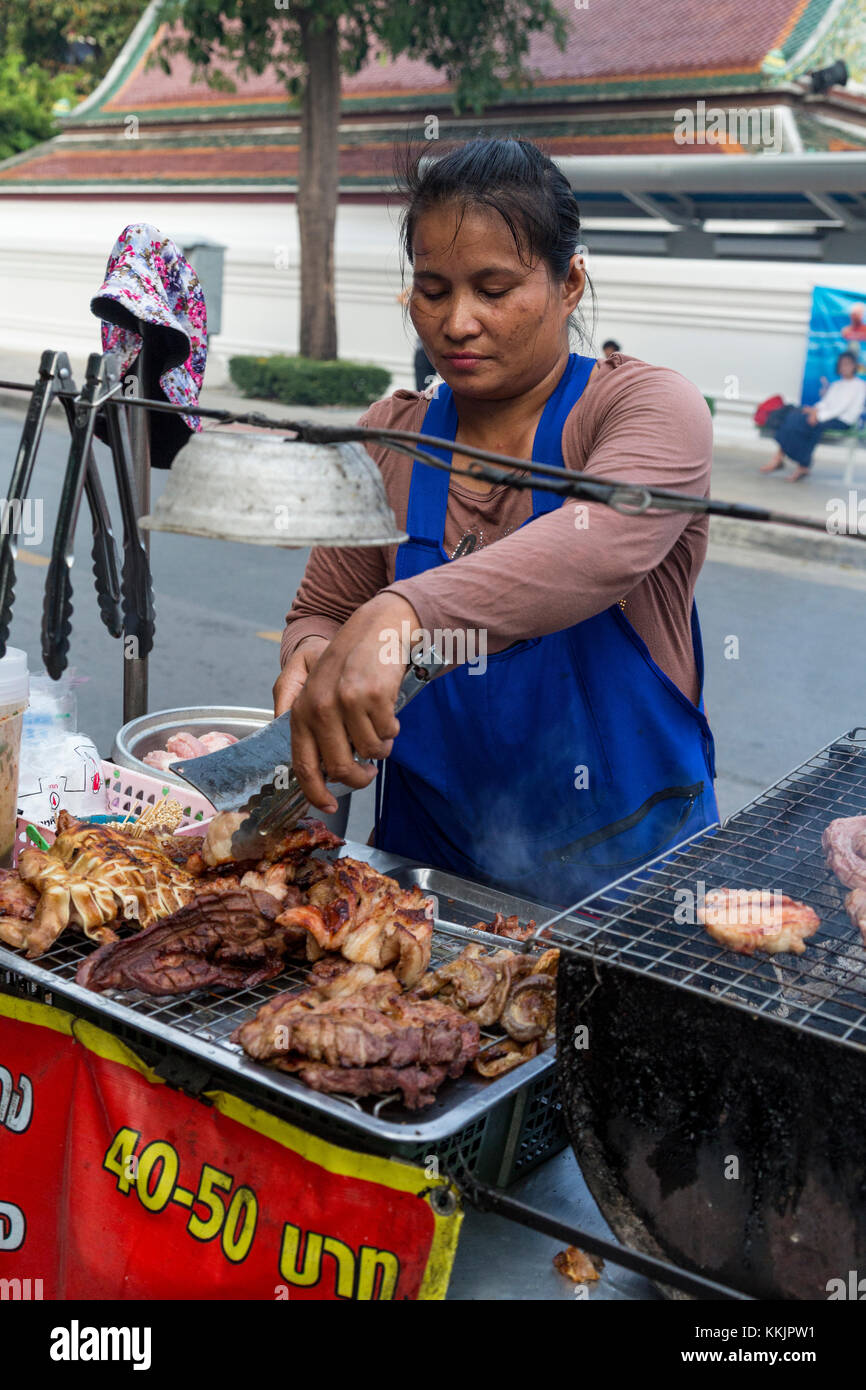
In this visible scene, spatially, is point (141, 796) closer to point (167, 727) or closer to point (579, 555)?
point (167, 727)

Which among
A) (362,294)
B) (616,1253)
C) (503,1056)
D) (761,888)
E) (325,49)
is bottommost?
(616,1253)

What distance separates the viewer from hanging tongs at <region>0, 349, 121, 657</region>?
2078 mm

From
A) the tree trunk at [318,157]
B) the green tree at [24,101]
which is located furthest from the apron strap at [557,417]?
the green tree at [24,101]

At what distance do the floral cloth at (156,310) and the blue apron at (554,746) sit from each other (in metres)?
0.90

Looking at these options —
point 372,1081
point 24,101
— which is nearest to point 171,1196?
point 372,1081

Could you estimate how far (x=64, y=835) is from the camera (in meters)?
2.39

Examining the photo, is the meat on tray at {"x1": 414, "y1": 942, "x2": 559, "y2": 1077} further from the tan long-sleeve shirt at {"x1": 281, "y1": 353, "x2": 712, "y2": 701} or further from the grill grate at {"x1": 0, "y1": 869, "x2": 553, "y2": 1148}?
the tan long-sleeve shirt at {"x1": 281, "y1": 353, "x2": 712, "y2": 701}

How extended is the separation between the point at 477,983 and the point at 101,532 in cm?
126

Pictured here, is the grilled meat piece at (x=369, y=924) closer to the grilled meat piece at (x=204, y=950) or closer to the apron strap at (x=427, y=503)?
the grilled meat piece at (x=204, y=950)

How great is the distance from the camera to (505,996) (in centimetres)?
200

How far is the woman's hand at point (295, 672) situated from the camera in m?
2.36

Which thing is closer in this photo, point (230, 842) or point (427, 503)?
point (230, 842)

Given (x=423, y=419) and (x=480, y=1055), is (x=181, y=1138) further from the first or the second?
(x=423, y=419)
